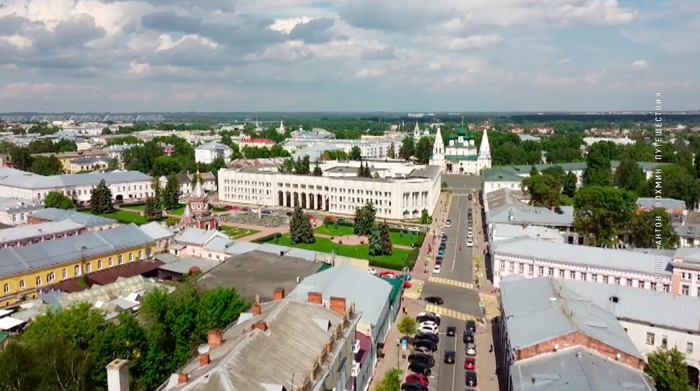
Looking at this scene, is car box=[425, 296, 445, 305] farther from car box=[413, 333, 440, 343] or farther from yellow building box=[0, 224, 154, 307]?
yellow building box=[0, 224, 154, 307]

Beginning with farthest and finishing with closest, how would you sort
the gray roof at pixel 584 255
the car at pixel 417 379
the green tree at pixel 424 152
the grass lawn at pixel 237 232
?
the green tree at pixel 424 152, the grass lawn at pixel 237 232, the gray roof at pixel 584 255, the car at pixel 417 379

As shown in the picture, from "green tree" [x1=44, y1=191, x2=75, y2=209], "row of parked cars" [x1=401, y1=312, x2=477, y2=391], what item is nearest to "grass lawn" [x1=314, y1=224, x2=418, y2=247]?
"row of parked cars" [x1=401, y1=312, x2=477, y2=391]

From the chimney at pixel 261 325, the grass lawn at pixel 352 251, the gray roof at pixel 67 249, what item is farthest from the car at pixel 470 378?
the gray roof at pixel 67 249

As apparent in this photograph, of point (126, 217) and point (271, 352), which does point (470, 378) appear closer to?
point (271, 352)

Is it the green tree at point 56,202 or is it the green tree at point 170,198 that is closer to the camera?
the green tree at point 56,202

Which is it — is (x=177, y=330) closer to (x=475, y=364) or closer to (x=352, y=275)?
(x=352, y=275)

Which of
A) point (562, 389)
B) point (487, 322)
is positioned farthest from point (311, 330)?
point (487, 322)

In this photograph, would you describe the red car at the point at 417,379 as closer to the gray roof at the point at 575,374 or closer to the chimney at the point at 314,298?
the gray roof at the point at 575,374
